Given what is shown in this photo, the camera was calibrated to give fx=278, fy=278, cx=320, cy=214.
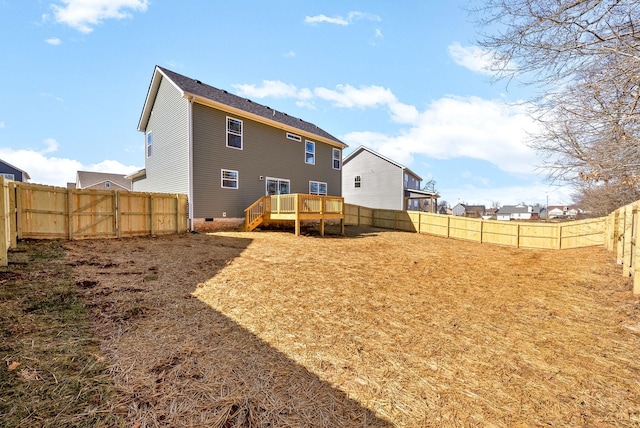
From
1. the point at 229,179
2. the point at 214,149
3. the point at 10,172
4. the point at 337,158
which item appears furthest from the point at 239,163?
the point at 10,172

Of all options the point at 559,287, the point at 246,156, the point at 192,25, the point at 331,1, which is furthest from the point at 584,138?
the point at 246,156

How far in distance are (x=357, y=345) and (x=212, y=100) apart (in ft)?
41.5

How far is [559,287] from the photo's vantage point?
6055 millimetres

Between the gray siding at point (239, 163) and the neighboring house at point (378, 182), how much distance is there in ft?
34.7

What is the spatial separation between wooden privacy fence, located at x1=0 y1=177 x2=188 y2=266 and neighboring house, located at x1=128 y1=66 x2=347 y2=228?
121 centimetres

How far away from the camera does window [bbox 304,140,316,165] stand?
1750 centimetres

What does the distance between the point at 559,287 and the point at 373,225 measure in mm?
13851

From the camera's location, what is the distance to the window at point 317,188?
1778 cm

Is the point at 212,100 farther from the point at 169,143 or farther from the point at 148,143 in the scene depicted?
the point at 148,143

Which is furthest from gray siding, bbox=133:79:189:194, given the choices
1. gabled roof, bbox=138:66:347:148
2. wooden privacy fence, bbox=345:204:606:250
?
wooden privacy fence, bbox=345:204:606:250

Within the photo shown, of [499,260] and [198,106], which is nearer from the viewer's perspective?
[499,260]

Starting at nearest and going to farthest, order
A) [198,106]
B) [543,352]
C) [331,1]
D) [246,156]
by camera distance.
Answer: [543,352]
[331,1]
[198,106]
[246,156]

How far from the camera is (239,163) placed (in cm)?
1392

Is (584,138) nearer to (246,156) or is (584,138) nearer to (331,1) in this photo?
(331,1)
